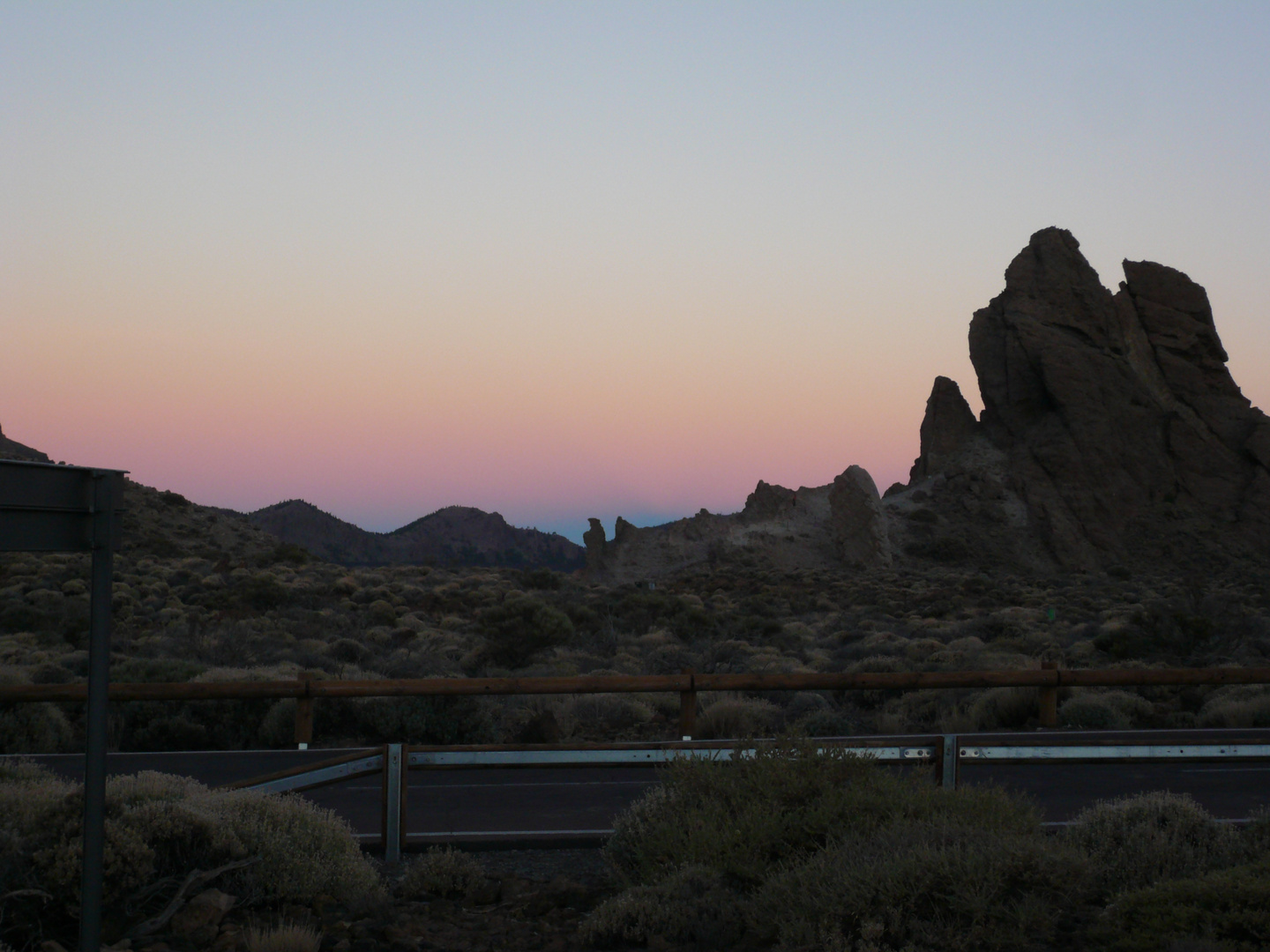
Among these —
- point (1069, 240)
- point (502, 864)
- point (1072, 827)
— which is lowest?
point (502, 864)

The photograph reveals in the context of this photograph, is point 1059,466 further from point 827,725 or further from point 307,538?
point 307,538

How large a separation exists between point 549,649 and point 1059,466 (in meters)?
54.7

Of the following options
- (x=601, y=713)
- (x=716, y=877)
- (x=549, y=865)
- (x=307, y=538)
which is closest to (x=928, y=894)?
(x=716, y=877)

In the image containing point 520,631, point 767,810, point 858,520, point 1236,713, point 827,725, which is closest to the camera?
point 767,810

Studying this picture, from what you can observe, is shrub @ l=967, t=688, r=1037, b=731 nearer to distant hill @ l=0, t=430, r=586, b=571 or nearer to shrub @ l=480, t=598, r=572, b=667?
shrub @ l=480, t=598, r=572, b=667

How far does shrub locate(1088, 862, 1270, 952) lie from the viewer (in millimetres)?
4094

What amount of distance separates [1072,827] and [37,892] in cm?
548

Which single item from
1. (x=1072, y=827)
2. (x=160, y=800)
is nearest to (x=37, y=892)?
(x=160, y=800)

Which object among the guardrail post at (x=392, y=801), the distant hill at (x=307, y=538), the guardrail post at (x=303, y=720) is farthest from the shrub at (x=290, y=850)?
the distant hill at (x=307, y=538)

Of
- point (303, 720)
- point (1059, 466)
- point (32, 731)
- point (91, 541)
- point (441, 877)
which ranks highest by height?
point (1059, 466)

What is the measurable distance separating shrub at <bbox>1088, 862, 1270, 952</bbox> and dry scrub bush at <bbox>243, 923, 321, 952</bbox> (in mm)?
3433

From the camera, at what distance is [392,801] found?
22.9ft

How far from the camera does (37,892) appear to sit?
4.87 metres

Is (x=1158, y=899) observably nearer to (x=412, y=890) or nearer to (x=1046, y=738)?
(x=412, y=890)
